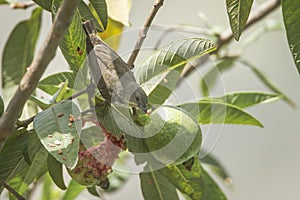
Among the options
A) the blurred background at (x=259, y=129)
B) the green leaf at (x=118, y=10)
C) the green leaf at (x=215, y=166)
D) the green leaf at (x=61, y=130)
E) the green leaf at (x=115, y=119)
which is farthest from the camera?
the blurred background at (x=259, y=129)

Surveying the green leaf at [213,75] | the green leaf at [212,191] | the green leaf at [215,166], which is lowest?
the green leaf at [215,166]

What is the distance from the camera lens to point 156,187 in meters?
1.09

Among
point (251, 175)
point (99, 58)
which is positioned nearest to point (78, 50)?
point (99, 58)

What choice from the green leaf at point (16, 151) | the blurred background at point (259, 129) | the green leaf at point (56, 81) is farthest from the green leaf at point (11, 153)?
the blurred background at point (259, 129)

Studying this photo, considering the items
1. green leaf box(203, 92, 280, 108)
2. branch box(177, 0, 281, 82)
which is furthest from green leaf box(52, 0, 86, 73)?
branch box(177, 0, 281, 82)

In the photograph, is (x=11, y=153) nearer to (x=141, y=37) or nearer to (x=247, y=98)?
(x=141, y=37)

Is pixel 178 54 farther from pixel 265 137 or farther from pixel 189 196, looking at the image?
pixel 265 137

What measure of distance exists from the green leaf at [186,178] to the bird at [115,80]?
18cm

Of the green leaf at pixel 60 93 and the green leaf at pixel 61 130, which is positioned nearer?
the green leaf at pixel 61 130

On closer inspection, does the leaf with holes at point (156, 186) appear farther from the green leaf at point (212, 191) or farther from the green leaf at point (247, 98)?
the green leaf at point (247, 98)

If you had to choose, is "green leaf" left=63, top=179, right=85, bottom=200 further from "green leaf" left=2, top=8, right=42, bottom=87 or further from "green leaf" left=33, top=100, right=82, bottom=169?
"green leaf" left=33, top=100, right=82, bottom=169

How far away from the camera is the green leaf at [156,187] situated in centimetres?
109

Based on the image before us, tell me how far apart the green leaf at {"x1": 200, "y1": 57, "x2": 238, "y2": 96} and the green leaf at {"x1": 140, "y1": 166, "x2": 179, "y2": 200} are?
384mm

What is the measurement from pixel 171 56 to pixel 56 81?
0.21 meters
